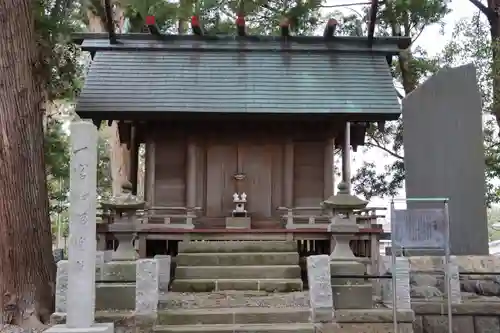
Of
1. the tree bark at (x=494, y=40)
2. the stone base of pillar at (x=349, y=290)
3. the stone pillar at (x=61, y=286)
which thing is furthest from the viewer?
the tree bark at (x=494, y=40)

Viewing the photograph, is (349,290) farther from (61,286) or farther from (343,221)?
(61,286)

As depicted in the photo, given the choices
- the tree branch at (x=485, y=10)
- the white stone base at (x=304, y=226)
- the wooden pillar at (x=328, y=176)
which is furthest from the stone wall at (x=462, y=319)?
the tree branch at (x=485, y=10)

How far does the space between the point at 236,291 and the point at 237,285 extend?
0.34ft

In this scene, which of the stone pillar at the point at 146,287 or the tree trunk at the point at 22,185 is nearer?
the stone pillar at the point at 146,287

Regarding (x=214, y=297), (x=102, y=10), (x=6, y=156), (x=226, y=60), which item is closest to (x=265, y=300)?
(x=214, y=297)

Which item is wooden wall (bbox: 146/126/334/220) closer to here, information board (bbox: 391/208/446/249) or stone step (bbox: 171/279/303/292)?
stone step (bbox: 171/279/303/292)

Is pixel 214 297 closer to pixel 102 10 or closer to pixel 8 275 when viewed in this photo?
pixel 8 275

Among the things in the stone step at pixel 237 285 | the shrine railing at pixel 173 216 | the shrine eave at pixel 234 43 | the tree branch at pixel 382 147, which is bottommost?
the stone step at pixel 237 285

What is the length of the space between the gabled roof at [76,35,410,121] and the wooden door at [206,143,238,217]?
4.66ft

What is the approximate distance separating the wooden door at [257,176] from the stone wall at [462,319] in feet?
14.5

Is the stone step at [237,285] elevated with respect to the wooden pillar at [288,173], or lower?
lower

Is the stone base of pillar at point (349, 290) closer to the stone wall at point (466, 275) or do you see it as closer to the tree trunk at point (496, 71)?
the stone wall at point (466, 275)

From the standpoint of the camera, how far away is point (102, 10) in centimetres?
1477

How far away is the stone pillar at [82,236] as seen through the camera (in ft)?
19.7
